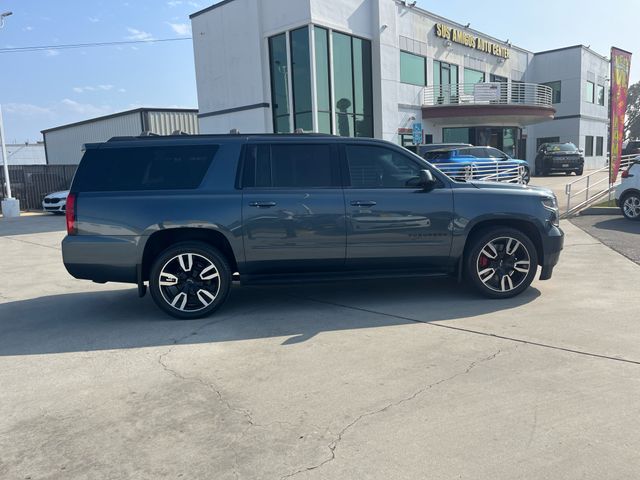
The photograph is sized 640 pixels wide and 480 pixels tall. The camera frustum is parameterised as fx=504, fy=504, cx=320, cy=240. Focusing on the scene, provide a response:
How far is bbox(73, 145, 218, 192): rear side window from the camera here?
5.27 meters

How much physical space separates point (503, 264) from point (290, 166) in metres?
2.69

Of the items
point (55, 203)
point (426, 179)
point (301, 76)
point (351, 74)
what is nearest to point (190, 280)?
point (426, 179)

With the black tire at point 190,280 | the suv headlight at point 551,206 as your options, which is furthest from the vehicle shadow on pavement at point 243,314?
the suv headlight at point 551,206

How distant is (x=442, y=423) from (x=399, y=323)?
196cm

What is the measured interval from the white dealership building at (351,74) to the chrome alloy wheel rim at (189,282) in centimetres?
1595

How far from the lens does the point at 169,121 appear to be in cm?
3012

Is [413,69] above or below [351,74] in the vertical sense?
above

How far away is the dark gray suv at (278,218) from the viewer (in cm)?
522

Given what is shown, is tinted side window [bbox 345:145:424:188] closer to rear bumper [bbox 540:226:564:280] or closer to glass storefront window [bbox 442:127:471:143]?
rear bumper [bbox 540:226:564:280]

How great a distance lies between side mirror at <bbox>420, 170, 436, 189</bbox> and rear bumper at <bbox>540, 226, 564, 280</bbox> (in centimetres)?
149

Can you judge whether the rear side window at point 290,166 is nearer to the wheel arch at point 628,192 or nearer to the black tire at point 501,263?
the black tire at point 501,263

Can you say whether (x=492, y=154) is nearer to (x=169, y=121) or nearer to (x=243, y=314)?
(x=243, y=314)

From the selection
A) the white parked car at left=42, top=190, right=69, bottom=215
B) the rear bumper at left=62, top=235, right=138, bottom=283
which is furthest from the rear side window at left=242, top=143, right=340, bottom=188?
the white parked car at left=42, top=190, right=69, bottom=215

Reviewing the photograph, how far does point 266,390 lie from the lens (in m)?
3.64
